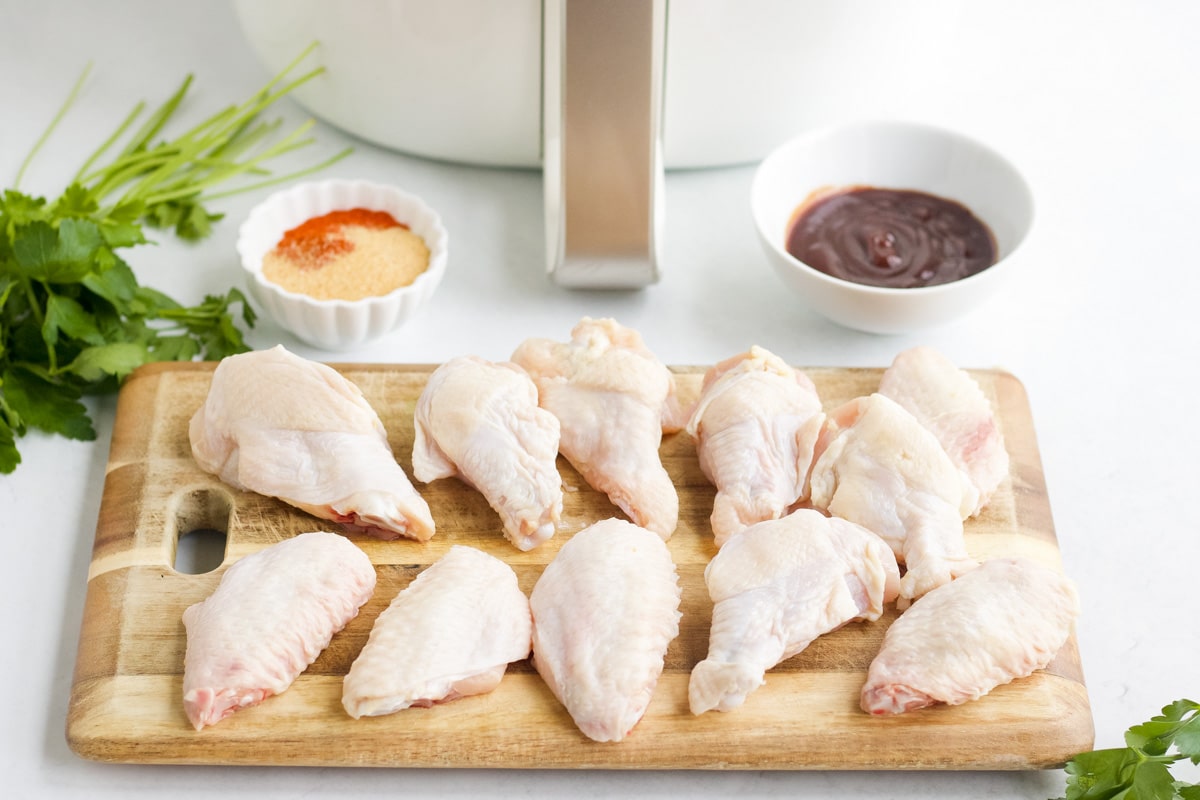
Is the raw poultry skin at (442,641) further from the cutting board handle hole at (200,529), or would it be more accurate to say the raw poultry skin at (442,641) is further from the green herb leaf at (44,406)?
the green herb leaf at (44,406)

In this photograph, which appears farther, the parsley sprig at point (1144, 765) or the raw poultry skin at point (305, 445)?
the raw poultry skin at point (305, 445)

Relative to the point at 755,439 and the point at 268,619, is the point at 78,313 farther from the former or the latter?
the point at 755,439

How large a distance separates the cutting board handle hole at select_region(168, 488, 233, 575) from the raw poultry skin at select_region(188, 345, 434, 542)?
0.04 meters

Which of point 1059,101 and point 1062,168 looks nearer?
point 1062,168

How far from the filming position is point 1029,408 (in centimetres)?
232

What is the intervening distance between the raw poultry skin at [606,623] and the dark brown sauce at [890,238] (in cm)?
74

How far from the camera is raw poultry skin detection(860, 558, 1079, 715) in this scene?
1.79 metres

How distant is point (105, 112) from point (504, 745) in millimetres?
1901

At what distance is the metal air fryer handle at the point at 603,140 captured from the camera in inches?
89.1

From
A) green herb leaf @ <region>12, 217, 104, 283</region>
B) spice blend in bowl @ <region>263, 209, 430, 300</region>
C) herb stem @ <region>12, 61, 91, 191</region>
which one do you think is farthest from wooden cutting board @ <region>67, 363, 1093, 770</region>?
herb stem @ <region>12, 61, 91, 191</region>

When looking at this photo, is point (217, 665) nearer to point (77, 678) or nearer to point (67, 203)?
point (77, 678)

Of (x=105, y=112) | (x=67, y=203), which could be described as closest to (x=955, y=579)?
(x=67, y=203)

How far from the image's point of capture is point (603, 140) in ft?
7.82

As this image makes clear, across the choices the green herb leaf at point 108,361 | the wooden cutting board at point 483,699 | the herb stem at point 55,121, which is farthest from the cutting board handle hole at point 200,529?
the herb stem at point 55,121
